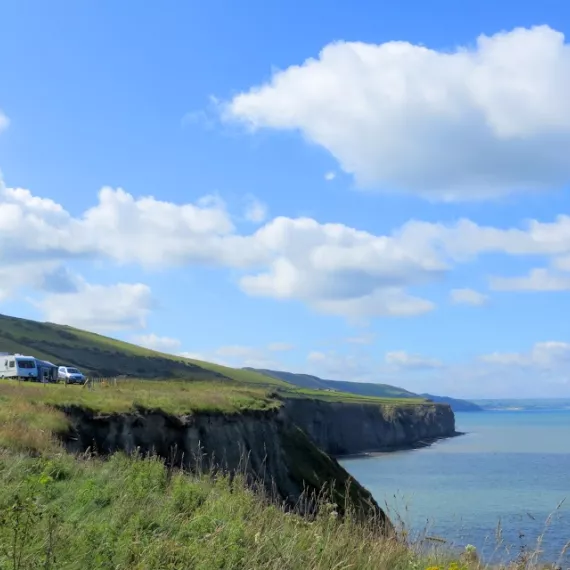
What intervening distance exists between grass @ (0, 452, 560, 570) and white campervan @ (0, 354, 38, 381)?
47969 mm

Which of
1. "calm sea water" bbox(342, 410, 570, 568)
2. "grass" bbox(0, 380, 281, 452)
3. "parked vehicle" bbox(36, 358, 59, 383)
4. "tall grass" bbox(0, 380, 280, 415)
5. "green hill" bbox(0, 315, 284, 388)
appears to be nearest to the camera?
"grass" bbox(0, 380, 281, 452)

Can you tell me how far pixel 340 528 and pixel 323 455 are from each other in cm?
4421

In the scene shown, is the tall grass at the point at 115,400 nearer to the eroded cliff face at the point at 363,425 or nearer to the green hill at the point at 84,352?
the green hill at the point at 84,352

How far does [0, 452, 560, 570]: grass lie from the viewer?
6711 mm

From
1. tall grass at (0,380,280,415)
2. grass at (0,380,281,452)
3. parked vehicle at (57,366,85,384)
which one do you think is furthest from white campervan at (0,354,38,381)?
tall grass at (0,380,280,415)

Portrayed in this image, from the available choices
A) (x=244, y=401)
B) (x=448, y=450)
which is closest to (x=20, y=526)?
(x=244, y=401)

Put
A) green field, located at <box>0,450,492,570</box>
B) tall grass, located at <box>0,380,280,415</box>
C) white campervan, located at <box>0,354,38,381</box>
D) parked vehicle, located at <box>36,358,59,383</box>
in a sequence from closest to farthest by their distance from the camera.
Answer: green field, located at <box>0,450,492,570</box>, tall grass, located at <box>0,380,280,415</box>, white campervan, located at <box>0,354,38,381</box>, parked vehicle, located at <box>36,358,59,383</box>

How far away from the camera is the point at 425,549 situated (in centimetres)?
912

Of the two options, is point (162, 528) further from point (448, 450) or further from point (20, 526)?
point (448, 450)

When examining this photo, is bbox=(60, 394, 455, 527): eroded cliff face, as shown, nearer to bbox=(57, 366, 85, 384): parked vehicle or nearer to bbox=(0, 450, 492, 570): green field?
bbox=(0, 450, 492, 570): green field

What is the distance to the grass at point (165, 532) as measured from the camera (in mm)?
6711

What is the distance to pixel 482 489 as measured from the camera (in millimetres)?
62844

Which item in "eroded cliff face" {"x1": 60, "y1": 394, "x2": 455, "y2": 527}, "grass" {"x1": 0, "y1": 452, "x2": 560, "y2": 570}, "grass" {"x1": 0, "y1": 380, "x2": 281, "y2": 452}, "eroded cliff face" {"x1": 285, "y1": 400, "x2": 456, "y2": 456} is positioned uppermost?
"grass" {"x1": 0, "y1": 380, "x2": 281, "y2": 452}

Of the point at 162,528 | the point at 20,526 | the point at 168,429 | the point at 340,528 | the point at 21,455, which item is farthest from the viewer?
the point at 168,429
